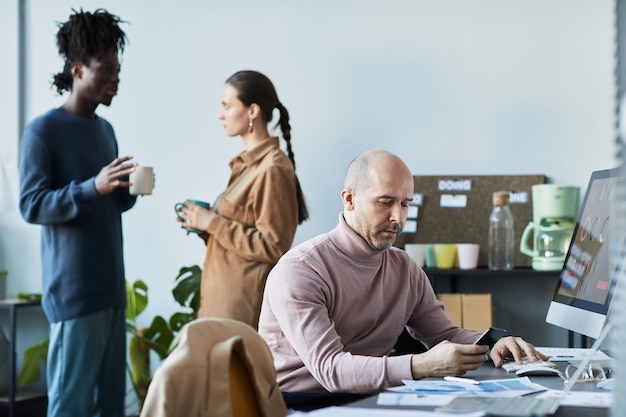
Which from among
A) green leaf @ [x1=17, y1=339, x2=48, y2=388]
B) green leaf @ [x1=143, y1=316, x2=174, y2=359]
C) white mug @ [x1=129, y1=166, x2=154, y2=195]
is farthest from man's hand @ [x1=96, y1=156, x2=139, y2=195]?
green leaf @ [x1=17, y1=339, x2=48, y2=388]

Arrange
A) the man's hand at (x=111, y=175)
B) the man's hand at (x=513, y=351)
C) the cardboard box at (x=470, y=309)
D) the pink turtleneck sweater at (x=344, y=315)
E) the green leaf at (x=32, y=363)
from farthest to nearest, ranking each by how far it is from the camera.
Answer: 1. the green leaf at (x=32, y=363)
2. the cardboard box at (x=470, y=309)
3. the man's hand at (x=111, y=175)
4. the man's hand at (x=513, y=351)
5. the pink turtleneck sweater at (x=344, y=315)

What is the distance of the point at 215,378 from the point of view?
4.12 feet

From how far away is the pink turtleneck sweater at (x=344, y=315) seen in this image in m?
1.83

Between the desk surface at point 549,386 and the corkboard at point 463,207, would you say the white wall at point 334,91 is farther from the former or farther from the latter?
the desk surface at point 549,386

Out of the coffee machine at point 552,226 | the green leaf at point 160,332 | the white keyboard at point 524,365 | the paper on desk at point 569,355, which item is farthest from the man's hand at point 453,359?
the green leaf at point 160,332

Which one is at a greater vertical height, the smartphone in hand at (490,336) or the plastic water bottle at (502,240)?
the plastic water bottle at (502,240)

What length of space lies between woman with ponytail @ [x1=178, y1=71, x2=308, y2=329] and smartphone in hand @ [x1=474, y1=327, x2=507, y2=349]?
129 centimetres

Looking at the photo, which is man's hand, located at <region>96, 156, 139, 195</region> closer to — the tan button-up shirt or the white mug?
the white mug

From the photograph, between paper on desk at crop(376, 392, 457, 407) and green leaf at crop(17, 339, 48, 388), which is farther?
green leaf at crop(17, 339, 48, 388)

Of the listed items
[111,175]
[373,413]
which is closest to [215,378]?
[373,413]

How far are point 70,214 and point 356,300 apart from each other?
1.27m

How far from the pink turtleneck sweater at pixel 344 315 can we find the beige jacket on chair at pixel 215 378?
43 cm

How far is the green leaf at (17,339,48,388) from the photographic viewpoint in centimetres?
423

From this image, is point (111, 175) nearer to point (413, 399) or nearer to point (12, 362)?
point (12, 362)
